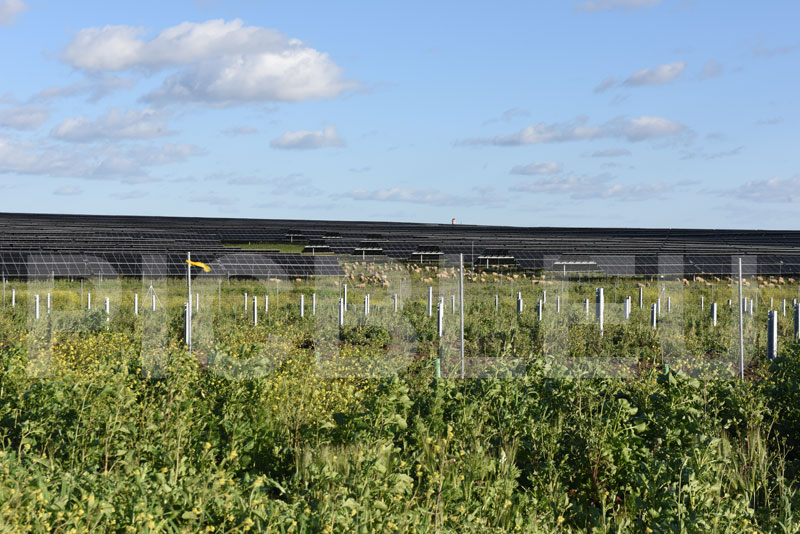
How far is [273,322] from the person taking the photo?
18297 millimetres

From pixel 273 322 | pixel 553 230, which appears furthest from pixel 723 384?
pixel 553 230

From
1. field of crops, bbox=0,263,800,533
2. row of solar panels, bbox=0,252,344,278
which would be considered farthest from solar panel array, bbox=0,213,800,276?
field of crops, bbox=0,263,800,533

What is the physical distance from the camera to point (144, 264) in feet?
63.3

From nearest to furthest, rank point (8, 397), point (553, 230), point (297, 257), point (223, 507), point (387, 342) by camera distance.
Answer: point (223, 507) < point (8, 397) < point (387, 342) < point (297, 257) < point (553, 230)

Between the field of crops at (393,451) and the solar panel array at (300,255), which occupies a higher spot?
the solar panel array at (300,255)

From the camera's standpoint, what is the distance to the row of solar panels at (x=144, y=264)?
19.5 metres

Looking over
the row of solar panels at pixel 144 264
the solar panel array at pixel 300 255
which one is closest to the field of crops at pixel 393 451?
the row of solar panels at pixel 144 264

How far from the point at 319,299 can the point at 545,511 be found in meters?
19.1

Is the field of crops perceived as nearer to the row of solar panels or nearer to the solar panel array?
the row of solar panels

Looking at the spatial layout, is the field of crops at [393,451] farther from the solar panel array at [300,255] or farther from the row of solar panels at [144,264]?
the solar panel array at [300,255]

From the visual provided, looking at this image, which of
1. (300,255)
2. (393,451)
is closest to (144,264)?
(300,255)

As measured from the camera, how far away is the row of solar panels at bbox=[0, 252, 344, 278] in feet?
64.1

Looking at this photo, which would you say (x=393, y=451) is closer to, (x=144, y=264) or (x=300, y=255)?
(x=144, y=264)

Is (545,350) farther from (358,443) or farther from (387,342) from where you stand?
(358,443)
